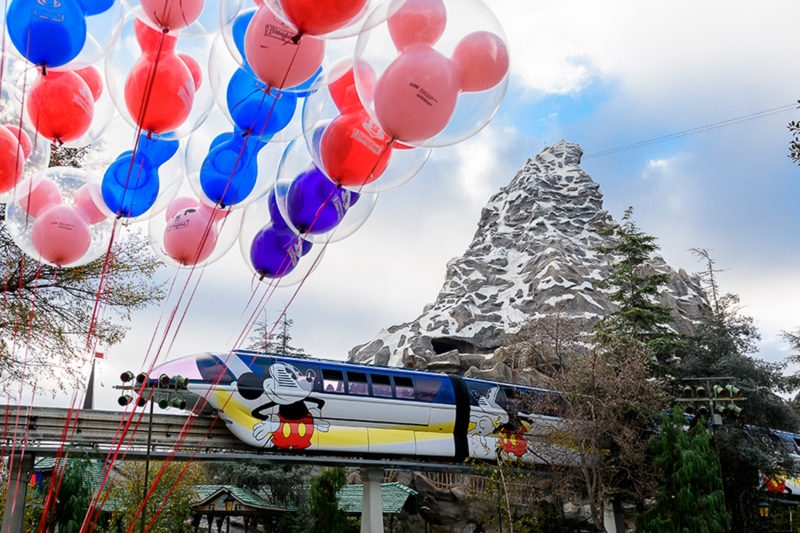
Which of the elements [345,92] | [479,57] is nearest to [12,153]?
[345,92]

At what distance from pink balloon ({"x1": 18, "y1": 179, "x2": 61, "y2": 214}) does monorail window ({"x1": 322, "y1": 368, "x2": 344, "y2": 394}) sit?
10.1 m

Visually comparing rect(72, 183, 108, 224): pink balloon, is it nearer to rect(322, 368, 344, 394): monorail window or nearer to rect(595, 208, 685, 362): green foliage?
rect(322, 368, 344, 394): monorail window

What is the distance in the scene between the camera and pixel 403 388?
15742 mm

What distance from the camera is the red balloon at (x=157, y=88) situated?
13.5 feet

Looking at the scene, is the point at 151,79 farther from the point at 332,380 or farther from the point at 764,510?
the point at 764,510

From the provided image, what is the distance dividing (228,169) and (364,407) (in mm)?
10833

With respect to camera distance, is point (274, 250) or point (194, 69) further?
point (274, 250)

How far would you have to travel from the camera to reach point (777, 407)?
19953 mm

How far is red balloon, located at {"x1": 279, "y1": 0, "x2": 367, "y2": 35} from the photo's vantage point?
10.1ft

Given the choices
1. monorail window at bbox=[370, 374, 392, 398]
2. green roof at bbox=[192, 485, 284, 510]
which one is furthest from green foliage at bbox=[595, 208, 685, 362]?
green roof at bbox=[192, 485, 284, 510]

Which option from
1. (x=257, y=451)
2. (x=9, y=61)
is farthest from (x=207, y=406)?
(x=9, y=61)

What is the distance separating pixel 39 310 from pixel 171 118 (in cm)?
891

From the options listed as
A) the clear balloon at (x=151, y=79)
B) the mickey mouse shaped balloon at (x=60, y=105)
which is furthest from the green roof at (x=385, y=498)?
the clear balloon at (x=151, y=79)

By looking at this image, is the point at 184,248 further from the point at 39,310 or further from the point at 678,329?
the point at 678,329
